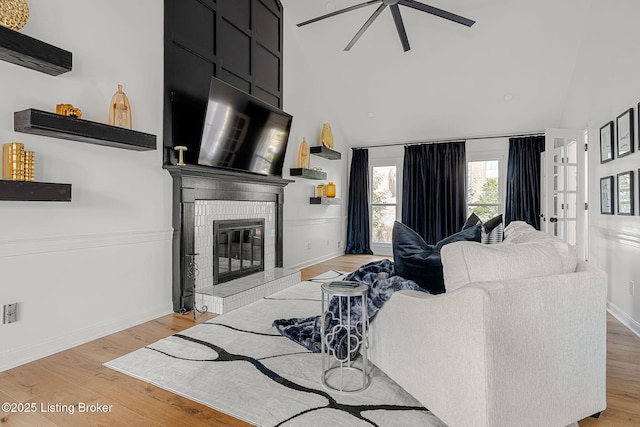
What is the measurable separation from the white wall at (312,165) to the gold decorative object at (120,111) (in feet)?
8.51

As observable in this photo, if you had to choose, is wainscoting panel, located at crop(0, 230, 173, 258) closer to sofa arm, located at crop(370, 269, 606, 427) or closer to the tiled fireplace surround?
the tiled fireplace surround

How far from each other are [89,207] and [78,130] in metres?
0.57

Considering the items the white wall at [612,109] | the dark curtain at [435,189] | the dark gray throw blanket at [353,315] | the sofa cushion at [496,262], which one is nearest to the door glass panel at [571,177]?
the white wall at [612,109]

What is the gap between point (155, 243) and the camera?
10.4ft

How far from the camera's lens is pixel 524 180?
19.6 feet

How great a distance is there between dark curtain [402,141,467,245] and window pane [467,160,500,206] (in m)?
0.21

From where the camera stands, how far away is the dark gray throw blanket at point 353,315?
1948 mm

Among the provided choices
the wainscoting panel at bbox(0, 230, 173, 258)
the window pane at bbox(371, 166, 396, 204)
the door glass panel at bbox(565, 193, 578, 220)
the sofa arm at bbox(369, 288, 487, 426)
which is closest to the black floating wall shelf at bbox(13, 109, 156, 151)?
the wainscoting panel at bbox(0, 230, 173, 258)

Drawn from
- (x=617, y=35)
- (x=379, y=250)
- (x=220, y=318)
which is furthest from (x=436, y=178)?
(x=220, y=318)

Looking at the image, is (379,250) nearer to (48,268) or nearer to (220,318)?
(220,318)

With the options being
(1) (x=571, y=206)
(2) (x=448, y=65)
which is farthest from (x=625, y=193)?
(2) (x=448, y=65)

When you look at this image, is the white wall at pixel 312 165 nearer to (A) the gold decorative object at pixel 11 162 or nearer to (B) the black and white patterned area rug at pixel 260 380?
(B) the black and white patterned area rug at pixel 260 380

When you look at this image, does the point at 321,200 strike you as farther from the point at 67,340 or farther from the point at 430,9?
the point at 67,340

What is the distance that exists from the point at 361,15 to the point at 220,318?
4.03 metres
